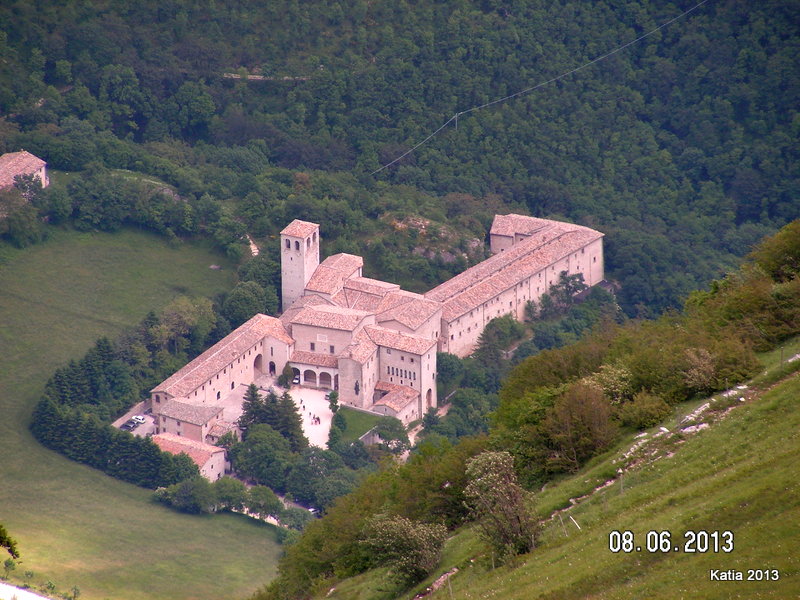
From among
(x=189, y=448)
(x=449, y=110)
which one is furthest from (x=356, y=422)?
(x=449, y=110)

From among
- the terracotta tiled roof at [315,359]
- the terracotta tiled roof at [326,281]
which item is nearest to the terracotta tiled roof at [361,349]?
the terracotta tiled roof at [315,359]

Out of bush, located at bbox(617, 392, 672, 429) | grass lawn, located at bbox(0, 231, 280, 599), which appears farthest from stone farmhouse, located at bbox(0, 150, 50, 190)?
bush, located at bbox(617, 392, 672, 429)

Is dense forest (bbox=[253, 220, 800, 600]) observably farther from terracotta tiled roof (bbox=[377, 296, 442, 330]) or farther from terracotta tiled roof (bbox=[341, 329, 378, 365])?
terracotta tiled roof (bbox=[377, 296, 442, 330])

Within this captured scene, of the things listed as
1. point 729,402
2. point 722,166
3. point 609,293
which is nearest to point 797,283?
point 729,402

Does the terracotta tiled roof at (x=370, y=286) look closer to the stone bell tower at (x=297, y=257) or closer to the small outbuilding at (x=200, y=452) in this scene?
the stone bell tower at (x=297, y=257)

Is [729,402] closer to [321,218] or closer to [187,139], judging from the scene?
[321,218]

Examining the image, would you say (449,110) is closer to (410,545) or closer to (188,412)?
(188,412)
